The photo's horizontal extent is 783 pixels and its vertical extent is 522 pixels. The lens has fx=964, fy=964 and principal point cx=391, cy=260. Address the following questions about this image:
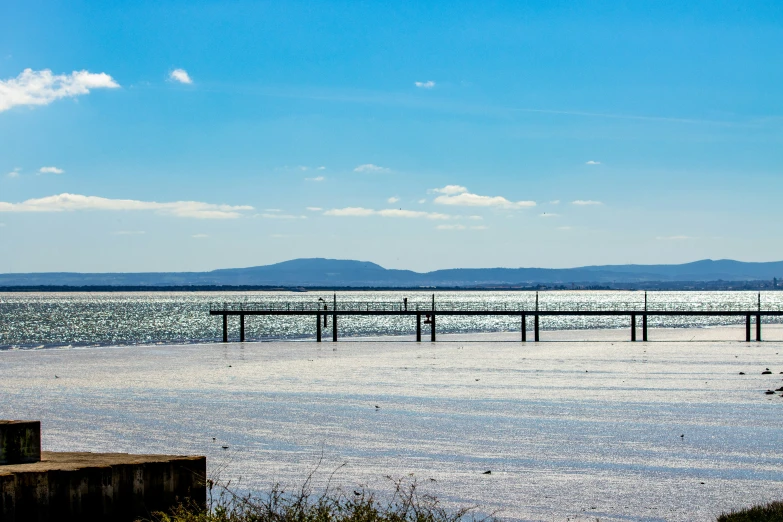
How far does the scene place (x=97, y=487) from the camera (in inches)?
434

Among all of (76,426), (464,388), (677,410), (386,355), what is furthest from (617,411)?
(386,355)

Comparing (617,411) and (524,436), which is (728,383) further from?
(524,436)

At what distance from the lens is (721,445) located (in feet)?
65.9

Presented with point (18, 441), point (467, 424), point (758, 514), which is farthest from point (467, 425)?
point (18, 441)

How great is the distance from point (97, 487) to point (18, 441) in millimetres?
1194

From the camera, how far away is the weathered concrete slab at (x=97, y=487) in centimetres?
1059

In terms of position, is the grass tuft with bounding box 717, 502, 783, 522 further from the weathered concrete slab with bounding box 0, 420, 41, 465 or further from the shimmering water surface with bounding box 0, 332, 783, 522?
the weathered concrete slab with bounding box 0, 420, 41, 465

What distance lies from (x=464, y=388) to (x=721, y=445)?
42.7 ft

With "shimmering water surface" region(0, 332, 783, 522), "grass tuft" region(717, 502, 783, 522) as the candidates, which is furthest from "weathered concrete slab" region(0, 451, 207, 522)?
"grass tuft" region(717, 502, 783, 522)

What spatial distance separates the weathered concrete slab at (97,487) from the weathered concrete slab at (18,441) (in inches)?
6.6

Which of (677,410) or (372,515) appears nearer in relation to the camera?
(372,515)

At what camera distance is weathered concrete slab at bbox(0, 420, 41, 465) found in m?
11.3

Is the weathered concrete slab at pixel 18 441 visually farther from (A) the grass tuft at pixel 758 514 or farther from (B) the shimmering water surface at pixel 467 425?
(A) the grass tuft at pixel 758 514

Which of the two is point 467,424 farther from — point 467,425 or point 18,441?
point 18,441
